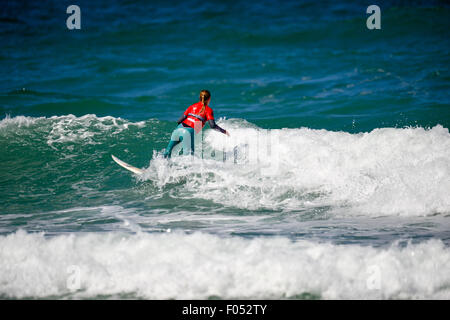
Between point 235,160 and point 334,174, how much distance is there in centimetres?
209

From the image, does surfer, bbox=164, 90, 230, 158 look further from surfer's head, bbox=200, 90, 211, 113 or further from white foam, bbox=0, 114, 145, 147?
white foam, bbox=0, 114, 145, 147

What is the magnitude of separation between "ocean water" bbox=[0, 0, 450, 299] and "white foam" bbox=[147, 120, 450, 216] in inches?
1.4

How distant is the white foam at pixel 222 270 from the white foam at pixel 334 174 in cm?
193

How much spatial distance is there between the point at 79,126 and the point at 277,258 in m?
8.19

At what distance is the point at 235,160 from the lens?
9547 millimetres

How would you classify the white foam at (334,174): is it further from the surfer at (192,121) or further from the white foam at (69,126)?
the white foam at (69,126)

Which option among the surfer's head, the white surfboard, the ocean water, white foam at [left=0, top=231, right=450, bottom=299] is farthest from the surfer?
white foam at [left=0, top=231, right=450, bottom=299]

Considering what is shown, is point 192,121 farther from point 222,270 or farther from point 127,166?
point 222,270

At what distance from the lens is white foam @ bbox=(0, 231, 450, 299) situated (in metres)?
4.51

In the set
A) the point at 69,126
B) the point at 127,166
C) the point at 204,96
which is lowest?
the point at 127,166

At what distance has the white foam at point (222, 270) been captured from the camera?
14.8 ft

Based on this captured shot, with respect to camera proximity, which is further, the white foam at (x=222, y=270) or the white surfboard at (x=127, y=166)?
the white surfboard at (x=127, y=166)

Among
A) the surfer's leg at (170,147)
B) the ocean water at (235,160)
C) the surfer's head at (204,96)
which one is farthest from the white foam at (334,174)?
the surfer's head at (204,96)

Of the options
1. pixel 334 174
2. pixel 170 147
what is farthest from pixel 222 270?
pixel 170 147
